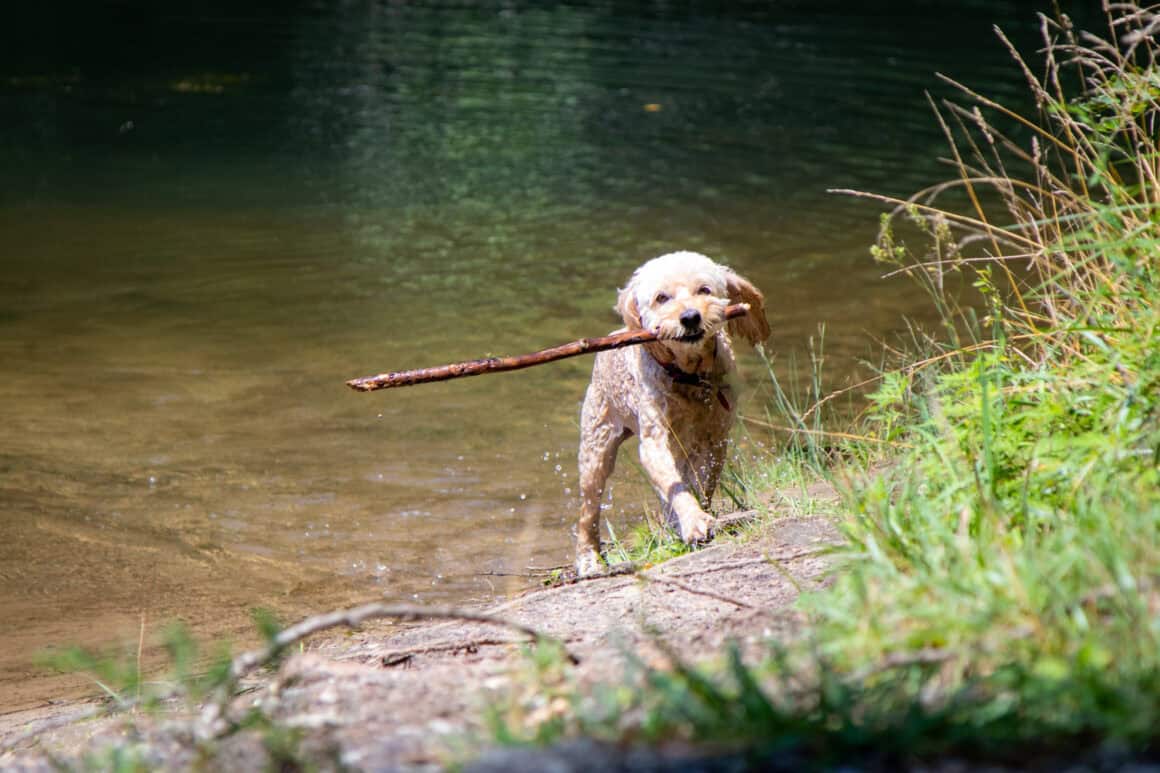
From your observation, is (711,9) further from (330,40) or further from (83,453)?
(83,453)

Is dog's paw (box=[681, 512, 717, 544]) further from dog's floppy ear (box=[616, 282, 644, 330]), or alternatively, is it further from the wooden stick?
dog's floppy ear (box=[616, 282, 644, 330])

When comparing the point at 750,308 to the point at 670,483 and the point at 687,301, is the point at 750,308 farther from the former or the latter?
the point at 670,483

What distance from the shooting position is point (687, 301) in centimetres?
485

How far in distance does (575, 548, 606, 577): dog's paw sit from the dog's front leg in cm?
44

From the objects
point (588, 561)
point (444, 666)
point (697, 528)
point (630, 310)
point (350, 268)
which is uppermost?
point (630, 310)

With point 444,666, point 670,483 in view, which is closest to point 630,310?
point 670,483

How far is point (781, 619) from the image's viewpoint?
2.84 metres

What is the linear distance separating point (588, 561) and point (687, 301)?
3.82 feet

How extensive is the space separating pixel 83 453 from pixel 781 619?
16.5ft

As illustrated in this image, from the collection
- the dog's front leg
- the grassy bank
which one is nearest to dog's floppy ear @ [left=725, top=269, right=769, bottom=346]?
the dog's front leg

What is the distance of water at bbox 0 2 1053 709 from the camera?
5.78 meters

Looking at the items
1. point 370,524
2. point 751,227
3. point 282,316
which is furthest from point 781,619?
point 751,227

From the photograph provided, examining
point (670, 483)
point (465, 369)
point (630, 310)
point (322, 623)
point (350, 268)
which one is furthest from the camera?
point (350, 268)

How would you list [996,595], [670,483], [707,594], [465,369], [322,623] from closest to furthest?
[996,595] → [322,623] → [707,594] → [465,369] → [670,483]
